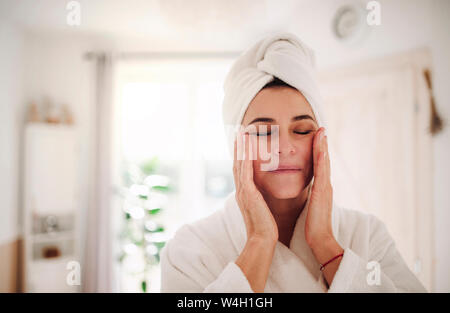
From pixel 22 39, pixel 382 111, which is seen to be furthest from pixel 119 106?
pixel 382 111

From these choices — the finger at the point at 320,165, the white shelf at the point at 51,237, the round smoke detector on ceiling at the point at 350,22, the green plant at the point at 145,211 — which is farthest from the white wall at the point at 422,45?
the white shelf at the point at 51,237

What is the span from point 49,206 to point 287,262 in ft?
2.29

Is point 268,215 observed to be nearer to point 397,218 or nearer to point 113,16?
point 397,218

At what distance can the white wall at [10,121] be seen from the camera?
53 centimetres

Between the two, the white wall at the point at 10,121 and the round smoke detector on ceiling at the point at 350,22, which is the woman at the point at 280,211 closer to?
the round smoke detector on ceiling at the point at 350,22

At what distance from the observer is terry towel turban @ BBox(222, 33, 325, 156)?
0.40 m

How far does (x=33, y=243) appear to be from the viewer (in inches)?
25.4

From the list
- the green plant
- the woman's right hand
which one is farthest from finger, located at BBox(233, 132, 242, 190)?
the green plant

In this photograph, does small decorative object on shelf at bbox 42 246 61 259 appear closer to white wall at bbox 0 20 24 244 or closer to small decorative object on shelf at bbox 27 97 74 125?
white wall at bbox 0 20 24 244

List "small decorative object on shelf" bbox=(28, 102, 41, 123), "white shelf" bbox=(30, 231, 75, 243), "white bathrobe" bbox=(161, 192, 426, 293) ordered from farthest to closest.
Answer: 1. "white shelf" bbox=(30, 231, 75, 243)
2. "small decorative object on shelf" bbox=(28, 102, 41, 123)
3. "white bathrobe" bbox=(161, 192, 426, 293)

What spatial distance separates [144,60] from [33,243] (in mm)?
642

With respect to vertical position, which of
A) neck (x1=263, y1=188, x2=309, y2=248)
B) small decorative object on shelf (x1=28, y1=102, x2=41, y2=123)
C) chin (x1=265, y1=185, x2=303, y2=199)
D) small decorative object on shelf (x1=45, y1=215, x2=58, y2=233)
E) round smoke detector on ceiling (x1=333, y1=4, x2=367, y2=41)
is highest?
round smoke detector on ceiling (x1=333, y1=4, x2=367, y2=41)

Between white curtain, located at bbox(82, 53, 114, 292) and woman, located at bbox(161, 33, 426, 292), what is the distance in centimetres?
32

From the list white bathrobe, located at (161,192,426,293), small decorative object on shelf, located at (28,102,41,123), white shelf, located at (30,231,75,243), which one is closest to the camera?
white bathrobe, located at (161,192,426,293)
